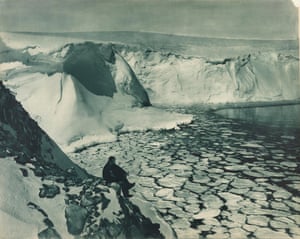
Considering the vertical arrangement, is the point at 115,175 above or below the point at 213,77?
below

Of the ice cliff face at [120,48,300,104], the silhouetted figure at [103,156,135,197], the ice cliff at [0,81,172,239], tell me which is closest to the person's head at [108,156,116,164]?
the silhouetted figure at [103,156,135,197]

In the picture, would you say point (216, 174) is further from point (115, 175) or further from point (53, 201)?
point (53, 201)

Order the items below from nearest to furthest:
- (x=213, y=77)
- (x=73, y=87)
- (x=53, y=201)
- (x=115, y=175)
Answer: (x=53, y=201) → (x=115, y=175) → (x=73, y=87) → (x=213, y=77)

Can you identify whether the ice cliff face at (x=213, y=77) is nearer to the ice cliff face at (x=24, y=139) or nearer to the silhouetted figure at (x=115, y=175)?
the silhouetted figure at (x=115, y=175)

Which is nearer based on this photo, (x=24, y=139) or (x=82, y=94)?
(x=24, y=139)

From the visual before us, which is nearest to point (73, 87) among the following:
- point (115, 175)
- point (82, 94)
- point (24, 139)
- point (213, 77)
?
point (82, 94)

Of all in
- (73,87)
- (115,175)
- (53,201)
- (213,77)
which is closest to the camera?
(53,201)
